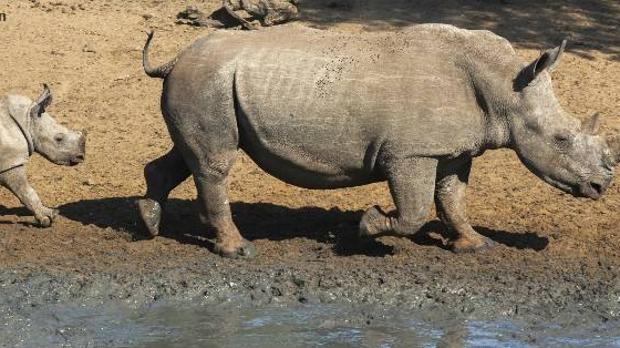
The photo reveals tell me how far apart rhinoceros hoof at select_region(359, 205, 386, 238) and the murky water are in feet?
1.87

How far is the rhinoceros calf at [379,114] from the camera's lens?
9320 millimetres

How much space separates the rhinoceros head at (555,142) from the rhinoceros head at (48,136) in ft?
11.6

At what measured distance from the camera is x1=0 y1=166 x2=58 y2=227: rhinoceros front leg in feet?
34.7

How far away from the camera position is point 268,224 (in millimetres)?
10664

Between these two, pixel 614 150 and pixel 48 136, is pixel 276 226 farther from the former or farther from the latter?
pixel 614 150

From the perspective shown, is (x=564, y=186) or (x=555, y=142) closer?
(x=555, y=142)

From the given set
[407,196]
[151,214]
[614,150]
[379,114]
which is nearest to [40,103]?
[151,214]

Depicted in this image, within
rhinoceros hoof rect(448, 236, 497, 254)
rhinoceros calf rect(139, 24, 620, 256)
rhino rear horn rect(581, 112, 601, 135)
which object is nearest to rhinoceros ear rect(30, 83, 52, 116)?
rhinoceros calf rect(139, 24, 620, 256)

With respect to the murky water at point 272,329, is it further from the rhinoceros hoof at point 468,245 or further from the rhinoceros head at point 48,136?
the rhinoceros head at point 48,136

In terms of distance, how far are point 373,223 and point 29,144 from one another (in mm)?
2958

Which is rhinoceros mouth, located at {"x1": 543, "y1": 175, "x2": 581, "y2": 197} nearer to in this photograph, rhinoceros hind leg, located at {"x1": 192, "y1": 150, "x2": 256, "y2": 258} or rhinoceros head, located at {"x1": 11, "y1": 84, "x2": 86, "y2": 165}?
rhinoceros hind leg, located at {"x1": 192, "y1": 150, "x2": 256, "y2": 258}

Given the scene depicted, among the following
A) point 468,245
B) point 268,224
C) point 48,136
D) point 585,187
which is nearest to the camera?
point 585,187

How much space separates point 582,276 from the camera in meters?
9.56

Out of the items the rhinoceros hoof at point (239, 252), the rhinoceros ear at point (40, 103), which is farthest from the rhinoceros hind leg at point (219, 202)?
the rhinoceros ear at point (40, 103)
